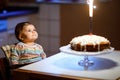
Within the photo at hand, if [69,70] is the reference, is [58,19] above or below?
above

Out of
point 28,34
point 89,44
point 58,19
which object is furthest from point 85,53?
point 58,19

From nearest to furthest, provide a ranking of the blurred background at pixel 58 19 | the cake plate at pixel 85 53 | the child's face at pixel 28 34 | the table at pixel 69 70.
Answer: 1. the table at pixel 69 70
2. the cake plate at pixel 85 53
3. the child's face at pixel 28 34
4. the blurred background at pixel 58 19

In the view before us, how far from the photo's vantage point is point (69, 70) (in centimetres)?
159

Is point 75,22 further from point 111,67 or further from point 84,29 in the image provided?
point 111,67

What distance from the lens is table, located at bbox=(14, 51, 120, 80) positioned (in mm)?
1484

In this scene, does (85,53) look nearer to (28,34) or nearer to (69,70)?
(69,70)

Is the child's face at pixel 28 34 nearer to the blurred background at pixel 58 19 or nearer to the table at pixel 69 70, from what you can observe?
the table at pixel 69 70

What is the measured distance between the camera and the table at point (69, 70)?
1484 mm

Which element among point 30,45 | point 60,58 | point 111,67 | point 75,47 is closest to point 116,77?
point 111,67

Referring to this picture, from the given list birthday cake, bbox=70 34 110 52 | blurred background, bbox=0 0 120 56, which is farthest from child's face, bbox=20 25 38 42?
blurred background, bbox=0 0 120 56

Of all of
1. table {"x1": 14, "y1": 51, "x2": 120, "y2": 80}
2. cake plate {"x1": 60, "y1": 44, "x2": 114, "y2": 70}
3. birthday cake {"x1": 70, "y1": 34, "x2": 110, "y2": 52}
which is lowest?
table {"x1": 14, "y1": 51, "x2": 120, "y2": 80}

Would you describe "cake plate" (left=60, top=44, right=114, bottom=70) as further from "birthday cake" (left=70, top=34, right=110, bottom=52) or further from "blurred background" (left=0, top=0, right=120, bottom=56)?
"blurred background" (left=0, top=0, right=120, bottom=56)

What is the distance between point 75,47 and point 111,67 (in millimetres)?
219

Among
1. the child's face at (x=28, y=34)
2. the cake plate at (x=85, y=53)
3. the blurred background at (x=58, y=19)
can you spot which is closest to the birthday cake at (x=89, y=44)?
the cake plate at (x=85, y=53)
